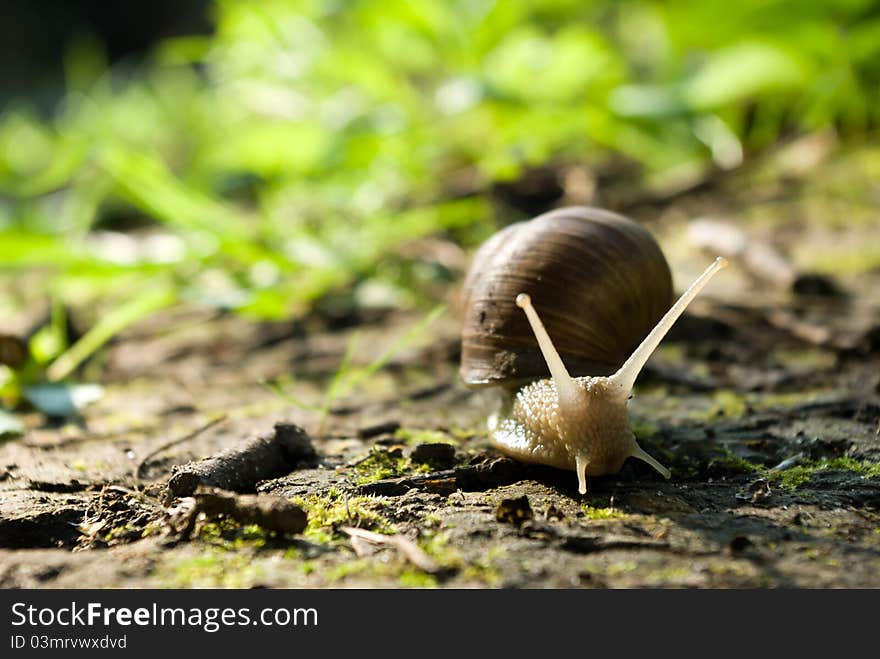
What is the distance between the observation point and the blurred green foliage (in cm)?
363

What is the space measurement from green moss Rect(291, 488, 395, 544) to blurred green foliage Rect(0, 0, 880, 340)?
1446 mm

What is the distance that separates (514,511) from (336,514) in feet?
1.26

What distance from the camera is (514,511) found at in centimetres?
174

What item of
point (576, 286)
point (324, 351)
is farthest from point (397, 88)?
point (576, 286)

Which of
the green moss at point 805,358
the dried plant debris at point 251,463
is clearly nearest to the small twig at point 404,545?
the dried plant debris at point 251,463

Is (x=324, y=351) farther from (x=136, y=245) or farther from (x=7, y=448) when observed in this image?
(x=136, y=245)

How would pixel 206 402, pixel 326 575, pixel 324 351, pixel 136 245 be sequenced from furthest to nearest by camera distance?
1. pixel 136 245
2. pixel 324 351
3. pixel 206 402
4. pixel 326 575

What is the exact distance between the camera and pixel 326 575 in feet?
5.06

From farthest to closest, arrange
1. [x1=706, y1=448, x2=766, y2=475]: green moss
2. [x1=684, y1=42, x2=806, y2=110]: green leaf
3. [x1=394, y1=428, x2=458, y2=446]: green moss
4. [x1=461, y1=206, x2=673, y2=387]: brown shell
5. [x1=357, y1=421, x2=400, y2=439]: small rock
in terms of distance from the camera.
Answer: [x1=684, y1=42, x2=806, y2=110]: green leaf → [x1=357, y1=421, x2=400, y2=439]: small rock → [x1=394, y1=428, x2=458, y2=446]: green moss → [x1=461, y1=206, x2=673, y2=387]: brown shell → [x1=706, y1=448, x2=766, y2=475]: green moss

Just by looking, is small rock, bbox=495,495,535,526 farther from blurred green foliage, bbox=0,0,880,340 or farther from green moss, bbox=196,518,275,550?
blurred green foliage, bbox=0,0,880,340

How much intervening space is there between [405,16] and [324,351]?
2.24 m

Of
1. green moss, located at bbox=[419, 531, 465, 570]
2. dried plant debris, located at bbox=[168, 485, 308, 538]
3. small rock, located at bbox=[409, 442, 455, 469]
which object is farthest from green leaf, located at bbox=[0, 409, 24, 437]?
green moss, located at bbox=[419, 531, 465, 570]

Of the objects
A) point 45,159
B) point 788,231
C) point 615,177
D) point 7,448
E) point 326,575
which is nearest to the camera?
point 326,575

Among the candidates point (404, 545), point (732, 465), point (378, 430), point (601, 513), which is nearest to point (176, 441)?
point (378, 430)
